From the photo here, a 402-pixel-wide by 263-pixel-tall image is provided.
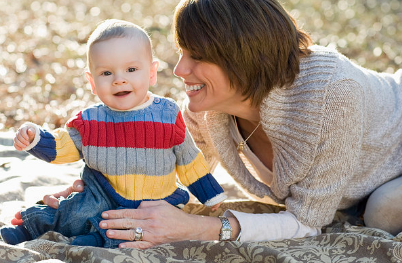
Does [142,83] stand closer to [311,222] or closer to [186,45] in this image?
[186,45]

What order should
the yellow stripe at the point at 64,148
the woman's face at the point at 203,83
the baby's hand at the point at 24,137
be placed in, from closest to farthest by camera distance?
the baby's hand at the point at 24,137, the yellow stripe at the point at 64,148, the woman's face at the point at 203,83

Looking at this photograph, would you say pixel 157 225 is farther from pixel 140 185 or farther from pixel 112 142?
pixel 112 142

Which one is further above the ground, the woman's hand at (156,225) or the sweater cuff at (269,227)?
the woman's hand at (156,225)

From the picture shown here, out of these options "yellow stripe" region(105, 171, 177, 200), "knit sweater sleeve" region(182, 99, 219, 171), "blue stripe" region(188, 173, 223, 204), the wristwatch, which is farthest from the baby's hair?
the wristwatch

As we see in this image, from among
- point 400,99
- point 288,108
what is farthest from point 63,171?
point 400,99

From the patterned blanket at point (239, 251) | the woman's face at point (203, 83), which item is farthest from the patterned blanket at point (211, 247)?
the woman's face at point (203, 83)

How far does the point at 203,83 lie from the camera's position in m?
2.77

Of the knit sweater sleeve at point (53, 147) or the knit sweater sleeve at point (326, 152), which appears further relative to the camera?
the knit sweater sleeve at point (326, 152)

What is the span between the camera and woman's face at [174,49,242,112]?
2.71 metres

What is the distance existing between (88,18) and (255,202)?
592cm

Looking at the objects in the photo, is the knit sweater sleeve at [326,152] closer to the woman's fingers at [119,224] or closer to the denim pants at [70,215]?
the woman's fingers at [119,224]

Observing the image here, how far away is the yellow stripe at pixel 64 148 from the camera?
8.04 feet

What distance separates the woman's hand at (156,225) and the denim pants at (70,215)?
7cm

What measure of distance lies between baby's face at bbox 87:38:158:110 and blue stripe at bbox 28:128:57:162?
287mm
